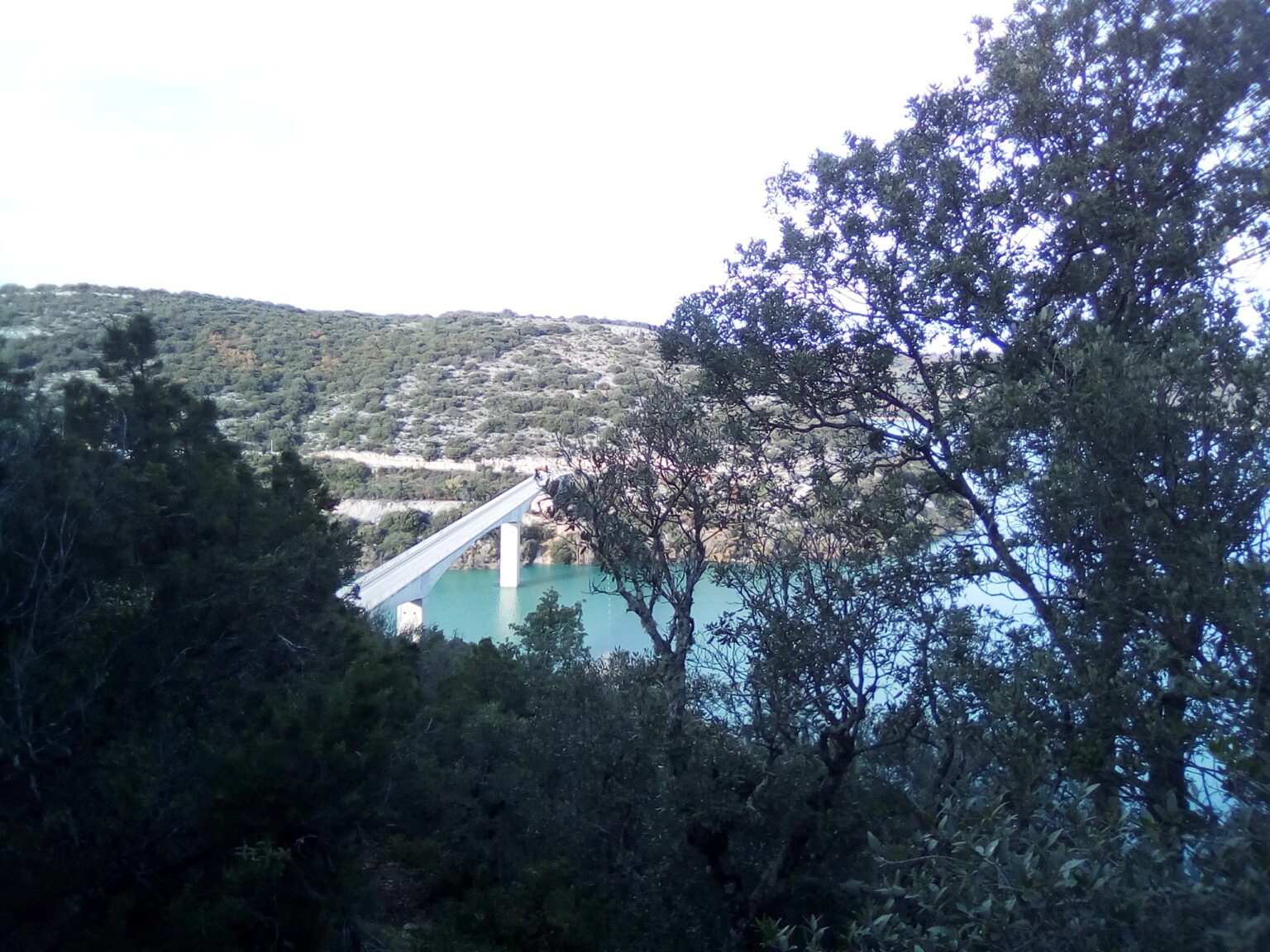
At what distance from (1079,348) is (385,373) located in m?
21.1

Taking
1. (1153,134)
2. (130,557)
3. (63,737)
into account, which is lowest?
(63,737)

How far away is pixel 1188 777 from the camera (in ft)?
11.5

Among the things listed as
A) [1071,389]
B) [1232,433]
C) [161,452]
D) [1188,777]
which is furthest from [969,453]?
[161,452]

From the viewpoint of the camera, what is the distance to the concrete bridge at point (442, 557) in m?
15.0

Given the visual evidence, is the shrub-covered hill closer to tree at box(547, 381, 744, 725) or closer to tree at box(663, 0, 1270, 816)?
tree at box(547, 381, 744, 725)

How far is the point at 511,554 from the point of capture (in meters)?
17.0

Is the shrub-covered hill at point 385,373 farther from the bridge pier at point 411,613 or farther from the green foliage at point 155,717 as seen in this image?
the green foliage at point 155,717

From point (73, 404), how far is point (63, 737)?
2.46 m

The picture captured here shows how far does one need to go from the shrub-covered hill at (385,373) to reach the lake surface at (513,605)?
2309 millimetres

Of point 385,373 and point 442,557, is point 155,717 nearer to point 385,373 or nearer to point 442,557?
point 442,557

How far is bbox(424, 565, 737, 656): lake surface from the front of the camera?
14026mm

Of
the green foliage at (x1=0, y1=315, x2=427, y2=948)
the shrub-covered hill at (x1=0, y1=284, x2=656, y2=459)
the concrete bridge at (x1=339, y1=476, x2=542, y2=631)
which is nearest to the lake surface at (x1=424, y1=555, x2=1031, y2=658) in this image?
the concrete bridge at (x1=339, y1=476, x2=542, y2=631)

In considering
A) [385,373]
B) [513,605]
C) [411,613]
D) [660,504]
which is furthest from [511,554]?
[660,504]

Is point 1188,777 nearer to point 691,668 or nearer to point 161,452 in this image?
point 691,668
